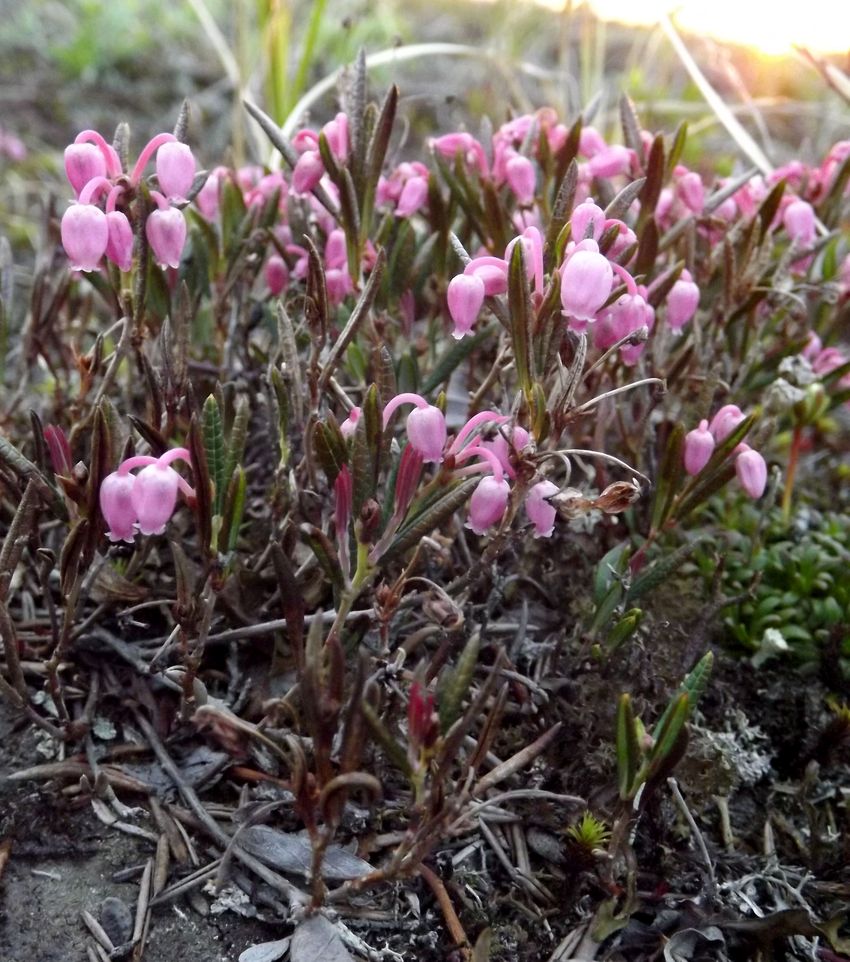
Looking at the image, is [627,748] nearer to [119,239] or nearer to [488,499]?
[488,499]

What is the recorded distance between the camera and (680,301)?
177 centimetres

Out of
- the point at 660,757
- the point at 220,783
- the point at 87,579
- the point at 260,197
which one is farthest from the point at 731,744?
the point at 260,197

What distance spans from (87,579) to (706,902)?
1233 millimetres

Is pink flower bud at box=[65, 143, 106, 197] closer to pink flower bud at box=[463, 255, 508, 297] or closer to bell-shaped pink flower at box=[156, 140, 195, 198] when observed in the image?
bell-shaped pink flower at box=[156, 140, 195, 198]

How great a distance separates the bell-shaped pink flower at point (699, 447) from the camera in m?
1.65

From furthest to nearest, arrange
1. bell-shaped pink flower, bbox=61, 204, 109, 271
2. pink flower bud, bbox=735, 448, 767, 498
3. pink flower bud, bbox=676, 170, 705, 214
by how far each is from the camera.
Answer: pink flower bud, bbox=676, 170, 705, 214 < pink flower bud, bbox=735, 448, 767, 498 < bell-shaped pink flower, bbox=61, 204, 109, 271

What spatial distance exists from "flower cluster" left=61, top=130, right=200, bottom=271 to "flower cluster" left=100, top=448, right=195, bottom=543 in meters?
0.34

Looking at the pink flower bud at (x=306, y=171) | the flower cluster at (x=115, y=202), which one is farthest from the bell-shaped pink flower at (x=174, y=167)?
the pink flower bud at (x=306, y=171)

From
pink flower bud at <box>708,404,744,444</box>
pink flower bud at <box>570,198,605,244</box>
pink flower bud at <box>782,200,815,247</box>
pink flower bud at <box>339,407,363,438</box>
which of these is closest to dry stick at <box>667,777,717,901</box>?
pink flower bud at <box>708,404,744,444</box>

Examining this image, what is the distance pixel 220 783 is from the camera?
5.27 ft

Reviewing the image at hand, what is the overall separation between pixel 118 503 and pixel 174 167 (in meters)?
0.57

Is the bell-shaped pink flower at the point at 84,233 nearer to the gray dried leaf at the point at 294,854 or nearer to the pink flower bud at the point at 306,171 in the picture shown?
the pink flower bud at the point at 306,171

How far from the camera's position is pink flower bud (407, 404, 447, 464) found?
4.29 feet

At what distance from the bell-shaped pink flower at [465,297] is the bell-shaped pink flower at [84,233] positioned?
1.82 ft
